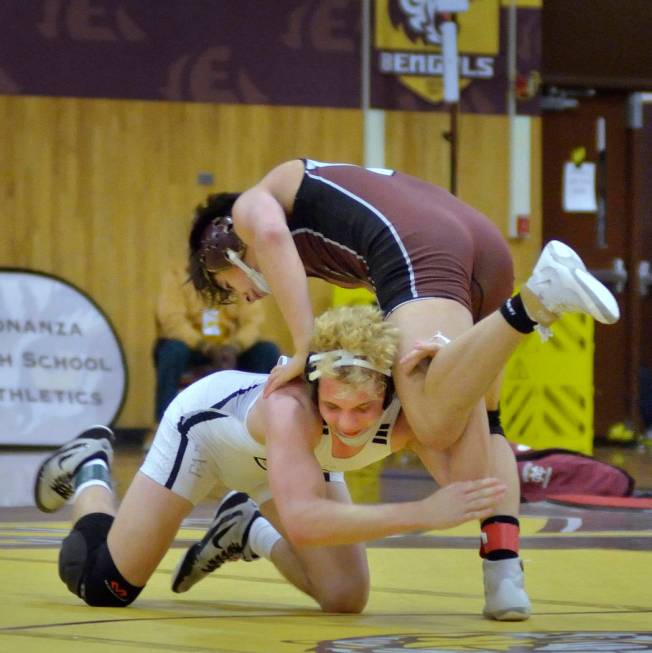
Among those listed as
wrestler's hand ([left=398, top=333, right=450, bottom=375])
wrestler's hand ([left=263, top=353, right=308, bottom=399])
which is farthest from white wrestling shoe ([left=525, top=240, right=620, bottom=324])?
wrestler's hand ([left=263, top=353, right=308, bottom=399])

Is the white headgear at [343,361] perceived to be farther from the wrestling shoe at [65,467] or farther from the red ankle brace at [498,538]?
the wrestling shoe at [65,467]

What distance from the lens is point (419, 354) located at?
314 cm

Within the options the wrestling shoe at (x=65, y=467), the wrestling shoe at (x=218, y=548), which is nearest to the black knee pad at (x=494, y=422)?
the wrestling shoe at (x=218, y=548)

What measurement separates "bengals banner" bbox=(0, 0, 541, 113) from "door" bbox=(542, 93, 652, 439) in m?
0.47

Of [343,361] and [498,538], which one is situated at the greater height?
[343,361]

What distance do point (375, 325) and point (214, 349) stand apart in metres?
4.85

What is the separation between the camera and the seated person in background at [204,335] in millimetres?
7918

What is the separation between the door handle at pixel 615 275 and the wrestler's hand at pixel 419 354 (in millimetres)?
6167

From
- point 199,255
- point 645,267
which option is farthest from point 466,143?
point 199,255

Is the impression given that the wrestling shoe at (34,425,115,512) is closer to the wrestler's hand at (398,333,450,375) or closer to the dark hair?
the dark hair

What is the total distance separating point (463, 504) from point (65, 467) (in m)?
1.45

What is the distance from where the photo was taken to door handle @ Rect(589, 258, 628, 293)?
9.20m

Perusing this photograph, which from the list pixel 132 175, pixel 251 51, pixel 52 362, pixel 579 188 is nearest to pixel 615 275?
pixel 579 188

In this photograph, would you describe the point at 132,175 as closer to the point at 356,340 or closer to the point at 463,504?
the point at 356,340
